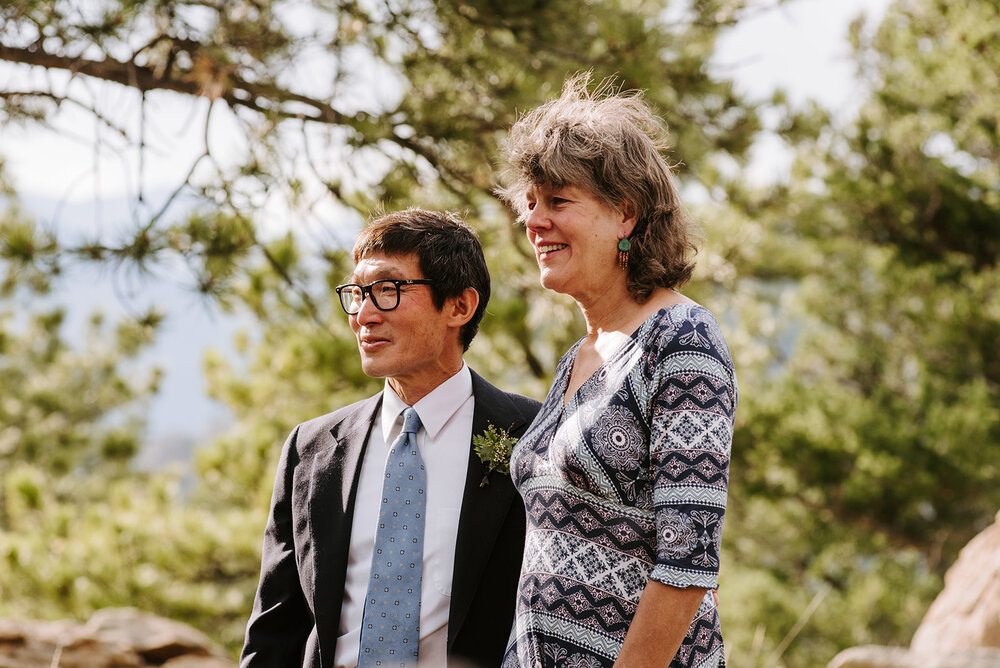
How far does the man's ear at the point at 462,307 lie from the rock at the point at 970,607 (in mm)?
3122

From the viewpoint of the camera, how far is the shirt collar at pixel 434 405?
200cm

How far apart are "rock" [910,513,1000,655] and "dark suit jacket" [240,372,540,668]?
9.80 ft

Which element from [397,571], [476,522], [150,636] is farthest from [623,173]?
[150,636]

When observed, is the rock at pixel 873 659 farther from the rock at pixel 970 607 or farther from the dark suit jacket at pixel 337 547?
the dark suit jacket at pixel 337 547

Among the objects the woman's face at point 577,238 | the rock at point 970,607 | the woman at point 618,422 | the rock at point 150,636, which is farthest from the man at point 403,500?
the rock at point 970,607

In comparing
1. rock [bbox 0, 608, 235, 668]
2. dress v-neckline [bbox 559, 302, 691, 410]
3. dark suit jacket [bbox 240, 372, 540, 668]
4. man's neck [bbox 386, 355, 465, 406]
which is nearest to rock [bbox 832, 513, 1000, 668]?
dark suit jacket [bbox 240, 372, 540, 668]

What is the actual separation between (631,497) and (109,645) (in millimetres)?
3080

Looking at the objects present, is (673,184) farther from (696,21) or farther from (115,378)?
(115,378)

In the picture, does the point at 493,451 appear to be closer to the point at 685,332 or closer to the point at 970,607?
the point at 685,332

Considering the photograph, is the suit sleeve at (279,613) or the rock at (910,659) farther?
the rock at (910,659)

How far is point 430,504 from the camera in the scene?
1910 millimetres

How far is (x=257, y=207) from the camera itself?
146 inches

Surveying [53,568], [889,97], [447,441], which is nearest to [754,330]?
[889,97]

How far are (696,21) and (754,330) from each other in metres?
7.85
